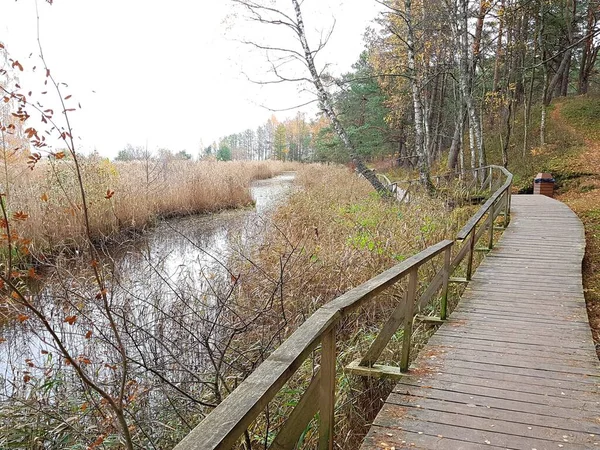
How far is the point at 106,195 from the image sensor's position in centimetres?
562

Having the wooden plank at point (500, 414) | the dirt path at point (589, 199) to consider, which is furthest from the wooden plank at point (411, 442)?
the dirt path at point (589, 199)

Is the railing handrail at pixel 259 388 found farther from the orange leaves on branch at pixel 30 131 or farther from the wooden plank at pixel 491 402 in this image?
the orange leaves on branch at pixel 30 131

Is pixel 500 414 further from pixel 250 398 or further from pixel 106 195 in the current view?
pixel 106 195

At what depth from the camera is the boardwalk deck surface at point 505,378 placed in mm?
2701

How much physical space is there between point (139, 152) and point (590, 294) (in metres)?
11.1

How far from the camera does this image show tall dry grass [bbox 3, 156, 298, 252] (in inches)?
344

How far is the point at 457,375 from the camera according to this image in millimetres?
3531

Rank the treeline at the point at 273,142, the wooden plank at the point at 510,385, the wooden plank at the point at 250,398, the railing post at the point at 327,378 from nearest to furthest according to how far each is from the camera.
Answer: the wooden plank at the point at 250,398 < the railing post at the point at 327,378 < the wooden plank at the point at 510,385 < the treeline at the point at 273,142

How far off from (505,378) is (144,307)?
151 inches

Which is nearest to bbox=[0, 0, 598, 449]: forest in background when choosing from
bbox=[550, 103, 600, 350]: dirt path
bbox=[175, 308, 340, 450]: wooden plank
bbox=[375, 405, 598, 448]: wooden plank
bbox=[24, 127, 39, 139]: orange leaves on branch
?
bbox=[24, 127, 39, 139]: orange leaves on branch

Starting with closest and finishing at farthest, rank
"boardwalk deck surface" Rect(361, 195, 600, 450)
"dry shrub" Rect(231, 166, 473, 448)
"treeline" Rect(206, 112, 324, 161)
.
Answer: "boardwalk deck surface" Rect(361, 195, 600, 450)
"dry shrub" Rect(231, 166, 473, 448)
"treeline" Rect(206, 112, 324, 161)

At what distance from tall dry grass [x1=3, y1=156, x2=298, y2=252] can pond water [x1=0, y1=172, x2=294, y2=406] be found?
0.84m

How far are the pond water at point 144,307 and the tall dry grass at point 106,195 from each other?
836 mm

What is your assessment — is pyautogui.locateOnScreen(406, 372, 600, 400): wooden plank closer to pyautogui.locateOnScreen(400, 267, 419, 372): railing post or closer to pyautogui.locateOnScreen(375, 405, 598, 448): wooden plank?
pyautogui.locateOnScreen(400, 267, 419, 372): railing post
